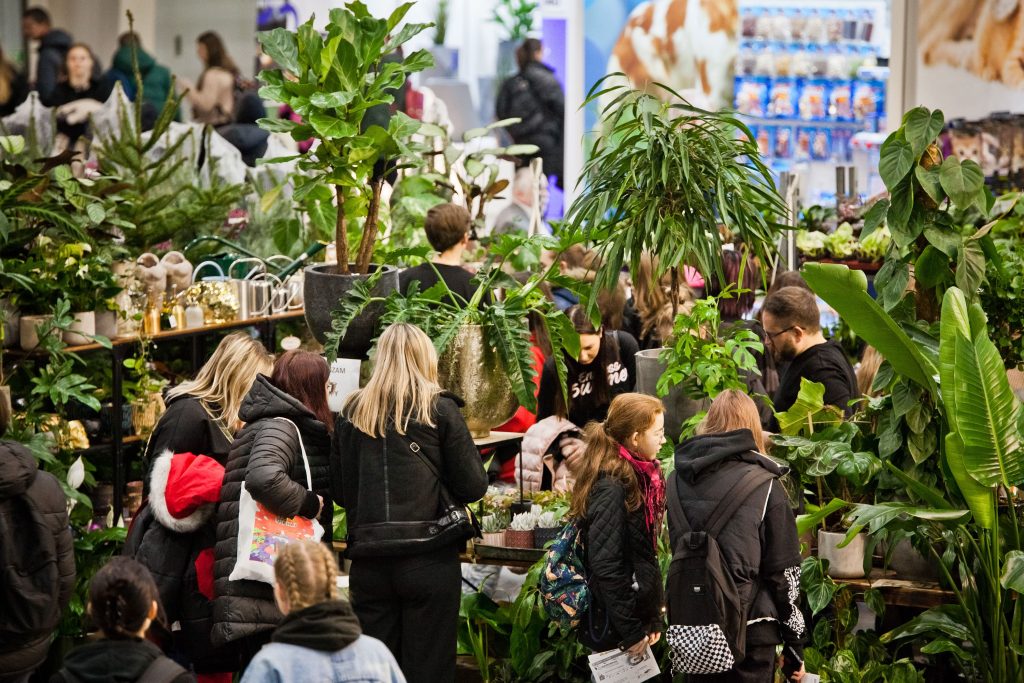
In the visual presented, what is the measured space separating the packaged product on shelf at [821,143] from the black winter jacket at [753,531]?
7716 millimetres

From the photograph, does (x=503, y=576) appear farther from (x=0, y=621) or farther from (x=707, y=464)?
(x=0, y=621)

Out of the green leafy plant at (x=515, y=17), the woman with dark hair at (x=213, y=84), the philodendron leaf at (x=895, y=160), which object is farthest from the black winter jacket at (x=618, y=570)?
the green leafy plant at (x=515, y=17)

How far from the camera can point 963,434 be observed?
3.95 m

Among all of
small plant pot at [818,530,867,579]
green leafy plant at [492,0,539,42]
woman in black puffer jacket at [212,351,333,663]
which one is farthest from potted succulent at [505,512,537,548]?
green leafy plant at [492,0,539,42]

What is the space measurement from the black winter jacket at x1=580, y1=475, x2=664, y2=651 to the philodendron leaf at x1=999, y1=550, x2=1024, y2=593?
1009 mm

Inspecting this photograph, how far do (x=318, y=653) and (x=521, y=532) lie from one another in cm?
185

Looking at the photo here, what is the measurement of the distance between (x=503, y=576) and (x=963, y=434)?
1714mm

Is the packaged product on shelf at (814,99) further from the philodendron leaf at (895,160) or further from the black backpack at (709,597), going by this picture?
the black backpack at (709,597)

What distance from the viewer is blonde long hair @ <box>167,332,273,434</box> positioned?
4.40 m

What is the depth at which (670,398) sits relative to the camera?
4.84 m

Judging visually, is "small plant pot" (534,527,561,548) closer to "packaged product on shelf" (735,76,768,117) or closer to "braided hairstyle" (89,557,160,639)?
"braided hairstyle" (89,557,160,639)

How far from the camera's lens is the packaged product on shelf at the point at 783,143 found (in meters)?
11.3

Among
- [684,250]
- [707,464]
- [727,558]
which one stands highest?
[684,250]

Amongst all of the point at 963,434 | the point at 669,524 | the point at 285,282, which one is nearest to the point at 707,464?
the point at 669,524
